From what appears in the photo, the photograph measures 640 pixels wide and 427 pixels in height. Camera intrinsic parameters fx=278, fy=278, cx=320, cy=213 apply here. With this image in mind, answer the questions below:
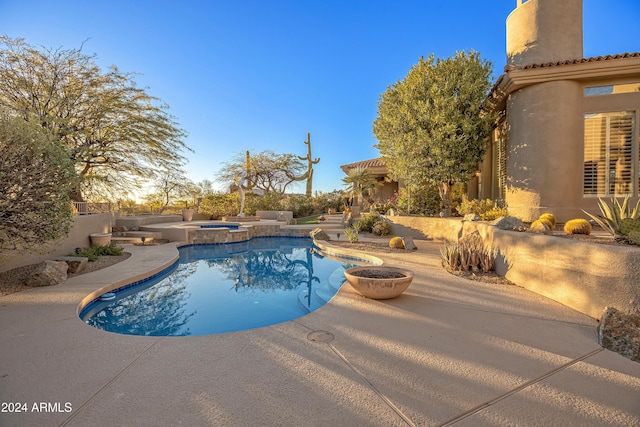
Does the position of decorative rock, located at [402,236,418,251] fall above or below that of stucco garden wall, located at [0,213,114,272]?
below

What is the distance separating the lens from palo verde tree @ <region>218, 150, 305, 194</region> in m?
29.3

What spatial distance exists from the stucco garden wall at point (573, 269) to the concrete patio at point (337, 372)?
0.39 m

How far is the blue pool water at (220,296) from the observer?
5.20 meters

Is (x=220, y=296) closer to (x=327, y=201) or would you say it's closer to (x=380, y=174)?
(x=380, y=174)

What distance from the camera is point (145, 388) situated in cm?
258

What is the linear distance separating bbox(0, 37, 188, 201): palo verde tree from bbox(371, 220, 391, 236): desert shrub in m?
12.2

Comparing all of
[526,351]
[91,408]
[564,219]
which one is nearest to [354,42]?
[564,219]

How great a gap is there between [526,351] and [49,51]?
756 inches

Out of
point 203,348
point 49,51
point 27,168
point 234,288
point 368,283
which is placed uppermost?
point 49,51

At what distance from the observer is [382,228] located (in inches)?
522

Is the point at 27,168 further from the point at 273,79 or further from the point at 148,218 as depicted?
the point at 273,79

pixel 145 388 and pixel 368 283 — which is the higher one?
pixel 368 283

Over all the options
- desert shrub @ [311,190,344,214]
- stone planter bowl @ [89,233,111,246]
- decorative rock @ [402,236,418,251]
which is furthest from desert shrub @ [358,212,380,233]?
desert shrub @ [311,190,344,214]

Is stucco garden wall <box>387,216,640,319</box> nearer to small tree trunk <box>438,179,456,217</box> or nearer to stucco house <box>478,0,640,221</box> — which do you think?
stucco house <box>478,0,640,221</box>
